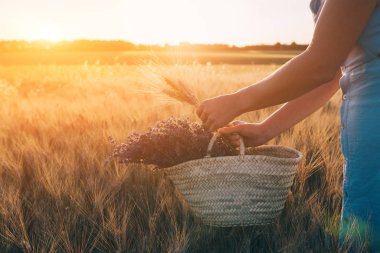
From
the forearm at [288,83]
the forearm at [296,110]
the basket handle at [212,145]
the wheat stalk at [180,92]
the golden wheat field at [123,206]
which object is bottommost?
the golden wheat field at [123,206]

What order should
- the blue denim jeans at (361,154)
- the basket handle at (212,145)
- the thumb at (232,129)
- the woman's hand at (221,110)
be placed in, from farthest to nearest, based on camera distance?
the thumb at (232,129) → the basket handle at (212,145) → the woman's hand at (221,110) → the blue denim jeans at (361,154)

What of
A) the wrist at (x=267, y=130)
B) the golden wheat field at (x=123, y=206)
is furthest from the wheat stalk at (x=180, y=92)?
the wrist at (x=267, y=130)

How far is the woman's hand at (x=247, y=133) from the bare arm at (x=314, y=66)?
23 centimetres

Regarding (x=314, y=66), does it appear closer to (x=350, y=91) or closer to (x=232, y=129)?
(x=350, y=91)

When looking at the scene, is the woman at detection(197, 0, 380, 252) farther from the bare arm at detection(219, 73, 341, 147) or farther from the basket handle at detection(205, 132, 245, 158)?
the bare arm at detection(219, 73, 341, 147)

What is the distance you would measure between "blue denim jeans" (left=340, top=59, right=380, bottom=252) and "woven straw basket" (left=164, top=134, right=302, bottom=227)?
0.22m

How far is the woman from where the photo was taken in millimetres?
1306

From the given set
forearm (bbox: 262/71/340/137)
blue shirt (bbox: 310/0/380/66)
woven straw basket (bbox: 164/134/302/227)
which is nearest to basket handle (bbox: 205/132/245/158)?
woven straw basket (bbox: 164/134/302/227)

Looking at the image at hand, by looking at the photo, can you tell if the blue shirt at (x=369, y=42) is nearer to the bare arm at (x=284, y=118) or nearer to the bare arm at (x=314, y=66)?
the bare arm at (x=314, y=66)

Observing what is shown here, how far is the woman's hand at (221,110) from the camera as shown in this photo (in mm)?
1500

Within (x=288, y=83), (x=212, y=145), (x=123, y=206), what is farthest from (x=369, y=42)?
(x=123, y=206)

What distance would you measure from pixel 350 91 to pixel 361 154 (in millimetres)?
211

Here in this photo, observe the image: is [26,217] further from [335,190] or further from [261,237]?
[335,190]

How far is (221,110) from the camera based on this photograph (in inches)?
59.9
